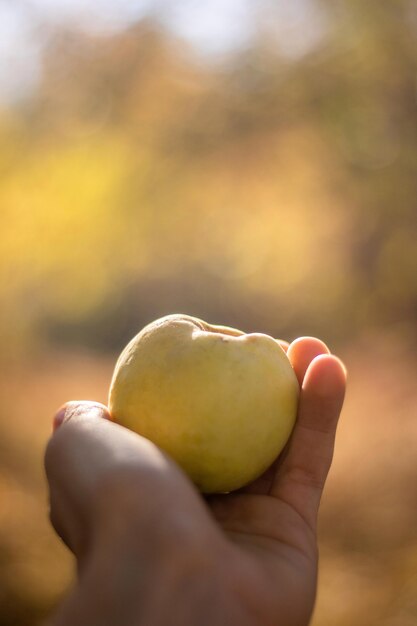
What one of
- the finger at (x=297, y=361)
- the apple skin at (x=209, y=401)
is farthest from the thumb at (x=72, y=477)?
the finger at (x=297, y=361)

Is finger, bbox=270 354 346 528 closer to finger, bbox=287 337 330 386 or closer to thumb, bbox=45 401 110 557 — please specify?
finger, bbox=287 337 330 386

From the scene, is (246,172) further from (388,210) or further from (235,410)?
(235,410)

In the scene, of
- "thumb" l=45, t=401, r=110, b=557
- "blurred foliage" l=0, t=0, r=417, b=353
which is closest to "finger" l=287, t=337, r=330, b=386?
"thumb" l=45, t=401, r=110, b=557

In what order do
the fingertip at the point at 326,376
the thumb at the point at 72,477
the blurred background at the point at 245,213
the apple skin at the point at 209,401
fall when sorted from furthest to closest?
the blurred background at the point at 245,213, the fingertip at the point at 326,376, the apple skin at the point at 209,401, the thumb at the point at 72,477

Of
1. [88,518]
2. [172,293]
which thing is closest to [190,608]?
[88,518]

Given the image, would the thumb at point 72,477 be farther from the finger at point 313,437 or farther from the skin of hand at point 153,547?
the finger at point 313,437

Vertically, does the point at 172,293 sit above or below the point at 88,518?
below

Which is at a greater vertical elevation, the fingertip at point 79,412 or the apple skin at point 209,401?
the apple skin at point 209,401
